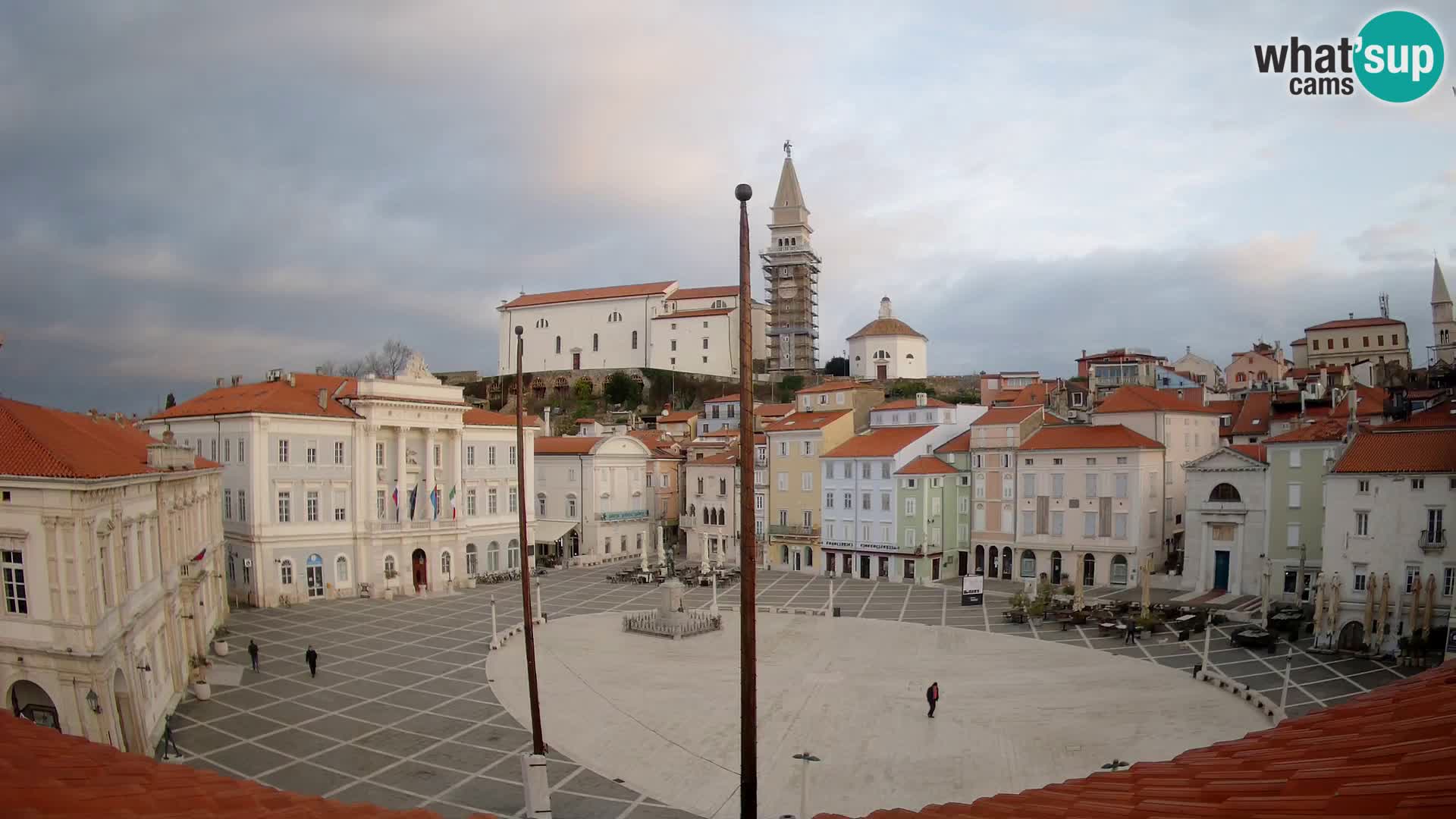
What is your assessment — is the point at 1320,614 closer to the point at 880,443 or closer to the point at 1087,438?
the point at 1087,438

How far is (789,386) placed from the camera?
115 metres

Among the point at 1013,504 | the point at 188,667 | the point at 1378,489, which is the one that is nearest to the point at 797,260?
the point at 1013,504

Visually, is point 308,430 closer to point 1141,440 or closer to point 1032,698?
point 1032,698

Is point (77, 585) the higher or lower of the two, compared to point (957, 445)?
higher

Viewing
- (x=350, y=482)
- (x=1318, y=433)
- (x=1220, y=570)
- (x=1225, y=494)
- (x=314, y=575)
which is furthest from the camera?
(x=350, y=482)

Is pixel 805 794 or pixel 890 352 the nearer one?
pixel 805 794

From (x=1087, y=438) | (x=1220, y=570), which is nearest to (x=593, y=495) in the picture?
(x=1087, y=438)

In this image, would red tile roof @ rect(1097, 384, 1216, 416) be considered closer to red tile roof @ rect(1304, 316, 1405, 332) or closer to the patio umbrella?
the patio umbrella

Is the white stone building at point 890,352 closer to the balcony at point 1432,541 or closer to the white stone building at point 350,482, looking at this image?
the white stone building at point 350,482

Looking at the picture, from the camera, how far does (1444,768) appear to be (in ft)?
15.9

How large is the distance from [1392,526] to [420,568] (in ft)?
162

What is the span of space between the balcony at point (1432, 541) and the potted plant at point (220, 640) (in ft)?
151

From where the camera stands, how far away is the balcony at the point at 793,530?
61031 mm

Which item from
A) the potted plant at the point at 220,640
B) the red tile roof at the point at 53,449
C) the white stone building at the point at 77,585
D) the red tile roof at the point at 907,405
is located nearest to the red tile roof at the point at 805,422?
the red tile roof at the point at 907,405
